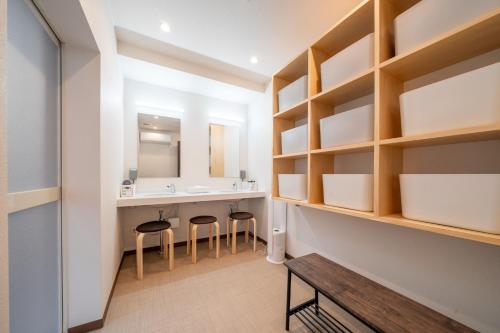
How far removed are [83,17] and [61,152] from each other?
89 cm

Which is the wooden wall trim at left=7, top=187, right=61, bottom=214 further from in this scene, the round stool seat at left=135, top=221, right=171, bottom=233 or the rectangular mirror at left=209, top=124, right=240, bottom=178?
the rectangular mirror at left=209, top=124, right=240, bottom=178

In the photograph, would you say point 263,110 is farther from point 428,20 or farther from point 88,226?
point 88,226

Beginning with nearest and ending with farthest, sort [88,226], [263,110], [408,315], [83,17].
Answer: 1. [408,315]
2. [83,17]
3. [88,226]
4. [263,110]

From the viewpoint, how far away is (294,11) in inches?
63.8

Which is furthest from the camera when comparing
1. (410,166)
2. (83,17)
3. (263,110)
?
(263,110)

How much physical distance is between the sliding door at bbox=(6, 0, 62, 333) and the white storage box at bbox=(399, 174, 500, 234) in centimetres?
198

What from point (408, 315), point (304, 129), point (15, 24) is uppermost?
point (15, 24)

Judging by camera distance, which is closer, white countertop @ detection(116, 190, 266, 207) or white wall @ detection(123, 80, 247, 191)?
white countertop @ detection(116, 190, 266, 207)

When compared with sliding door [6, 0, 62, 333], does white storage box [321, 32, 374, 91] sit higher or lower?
higher

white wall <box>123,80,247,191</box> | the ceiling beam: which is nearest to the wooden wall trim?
white wall <box>123,80,247,191</box>

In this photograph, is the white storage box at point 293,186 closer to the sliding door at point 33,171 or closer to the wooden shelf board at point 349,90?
the wooden shelf board at point 349,90

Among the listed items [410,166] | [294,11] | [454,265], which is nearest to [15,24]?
[294,11]

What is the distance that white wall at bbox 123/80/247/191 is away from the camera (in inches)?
104

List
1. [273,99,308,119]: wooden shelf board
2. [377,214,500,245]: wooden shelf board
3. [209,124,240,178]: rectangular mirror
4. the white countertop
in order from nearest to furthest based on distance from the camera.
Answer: [377,214,500,245]: wooden shelf board → [273,99,308,119]: wooden shelf board → the white countertop → [209,124,240,178]: rectangular mirror
